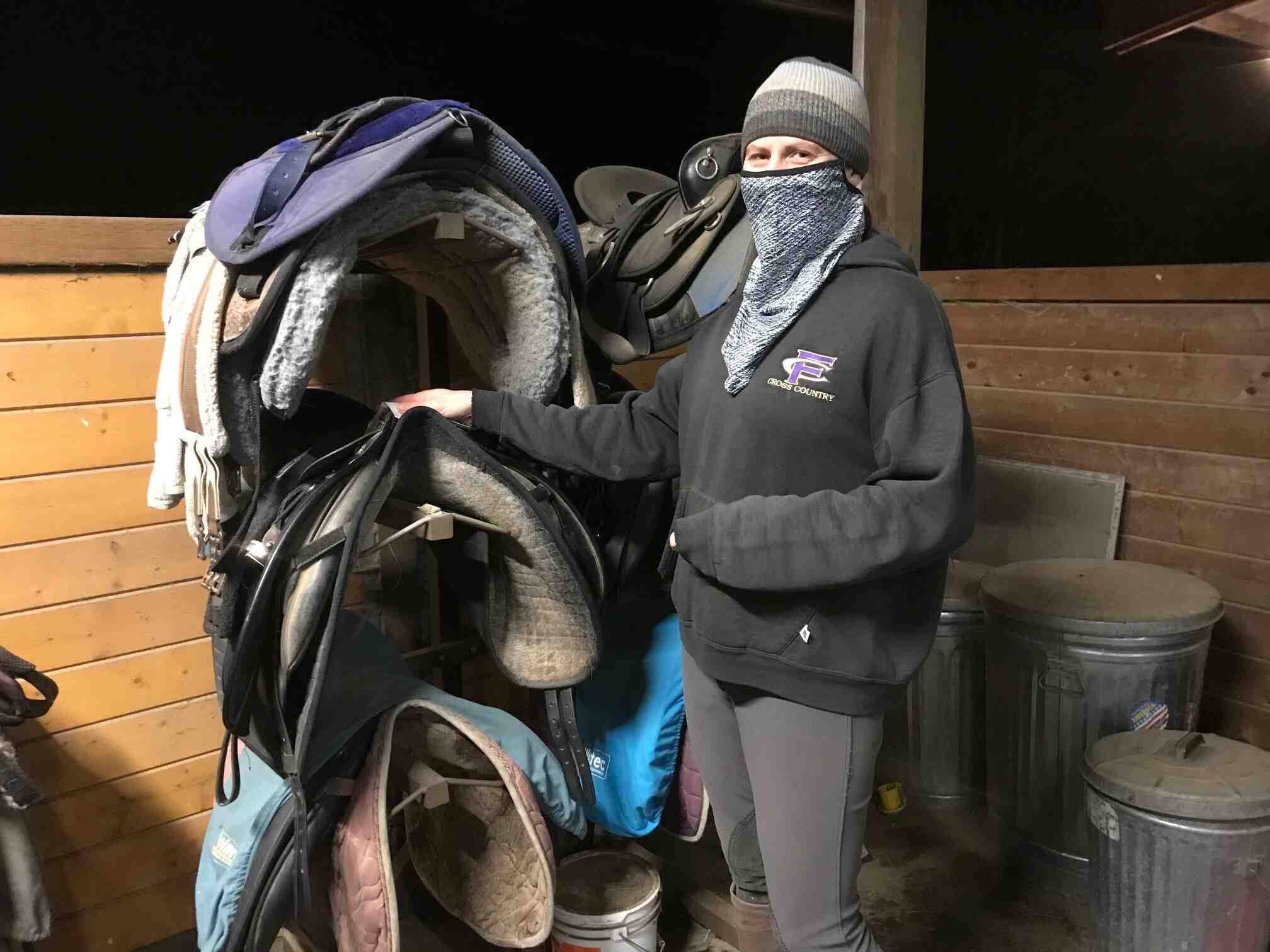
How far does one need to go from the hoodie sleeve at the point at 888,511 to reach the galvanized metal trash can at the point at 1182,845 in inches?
32.7

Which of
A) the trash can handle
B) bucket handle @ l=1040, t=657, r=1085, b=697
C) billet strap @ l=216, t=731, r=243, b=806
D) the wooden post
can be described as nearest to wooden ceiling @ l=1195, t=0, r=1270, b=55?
the wooden post

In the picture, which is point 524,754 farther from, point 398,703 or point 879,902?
point 879,902

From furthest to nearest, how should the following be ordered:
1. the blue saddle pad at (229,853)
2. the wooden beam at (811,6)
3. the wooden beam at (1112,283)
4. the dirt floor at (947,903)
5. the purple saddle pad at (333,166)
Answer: the wooden beam at (811,6) < the wooden beam at (1112,283) < the dirt floor at (947,903) < the blue saddle pad at (229,853) < the purple saddle pad at (333,166)

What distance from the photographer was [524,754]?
146 centimetres

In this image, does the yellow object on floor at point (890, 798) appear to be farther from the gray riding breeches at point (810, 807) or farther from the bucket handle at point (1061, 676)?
the gray riding breeches at point (810, 807)

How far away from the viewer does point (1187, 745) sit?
5.36 feet

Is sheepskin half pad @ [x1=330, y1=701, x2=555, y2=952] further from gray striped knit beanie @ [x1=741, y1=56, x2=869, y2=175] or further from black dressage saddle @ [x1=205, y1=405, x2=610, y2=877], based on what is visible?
gray striped knit beanie @ [x1=741, y1=56, x2=869, y2=175]

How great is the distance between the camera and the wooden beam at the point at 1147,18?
2.16 m

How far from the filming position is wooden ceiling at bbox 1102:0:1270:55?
217 centimetres

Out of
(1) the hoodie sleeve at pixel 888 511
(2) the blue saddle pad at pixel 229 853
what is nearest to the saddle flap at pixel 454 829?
(2) the blue saddle pad at pixel 229 853

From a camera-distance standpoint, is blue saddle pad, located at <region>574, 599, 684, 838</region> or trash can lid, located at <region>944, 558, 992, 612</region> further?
trash can lid, located at <region>944, 558, 992, 612</region>

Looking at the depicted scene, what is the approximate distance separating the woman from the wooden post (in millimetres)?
952

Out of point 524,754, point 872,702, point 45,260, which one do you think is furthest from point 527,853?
point 45,260

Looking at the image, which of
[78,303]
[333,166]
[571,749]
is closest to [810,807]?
[571,749]
